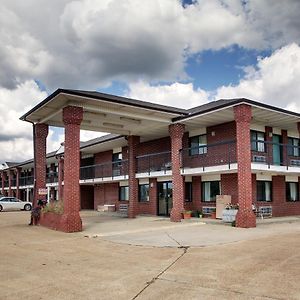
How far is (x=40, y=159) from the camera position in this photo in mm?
21141

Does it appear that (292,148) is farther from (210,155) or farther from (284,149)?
(210,155)

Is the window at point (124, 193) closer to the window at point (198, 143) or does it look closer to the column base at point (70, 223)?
the window at point (198, 143)

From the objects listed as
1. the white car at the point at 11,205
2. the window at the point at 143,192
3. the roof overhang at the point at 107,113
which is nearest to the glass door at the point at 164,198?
the window at the point at 143,192

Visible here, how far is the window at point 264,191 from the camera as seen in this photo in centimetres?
2327

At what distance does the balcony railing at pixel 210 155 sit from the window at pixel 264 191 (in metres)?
2.71

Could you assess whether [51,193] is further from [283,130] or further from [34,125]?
[283,130]

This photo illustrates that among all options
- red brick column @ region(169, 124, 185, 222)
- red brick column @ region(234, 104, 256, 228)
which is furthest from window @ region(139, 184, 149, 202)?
red brick column @ region(234, 104, 256, 228)

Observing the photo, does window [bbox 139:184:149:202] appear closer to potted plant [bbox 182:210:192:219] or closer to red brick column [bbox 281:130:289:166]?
potted plant [bbox 182:210:192:219]

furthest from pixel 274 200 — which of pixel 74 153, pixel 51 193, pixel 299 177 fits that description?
pixel 51 193

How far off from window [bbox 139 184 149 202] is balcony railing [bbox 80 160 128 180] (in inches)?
96.5

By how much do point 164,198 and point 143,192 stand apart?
9.04ft

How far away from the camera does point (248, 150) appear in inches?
716

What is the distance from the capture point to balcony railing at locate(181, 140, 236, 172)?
22234 millimetres

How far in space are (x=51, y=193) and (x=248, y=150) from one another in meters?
34.7
